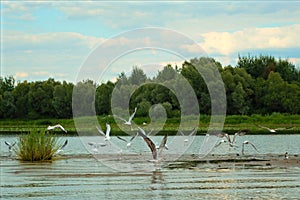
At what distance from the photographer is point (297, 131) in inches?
2672

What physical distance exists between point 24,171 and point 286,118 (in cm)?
5117

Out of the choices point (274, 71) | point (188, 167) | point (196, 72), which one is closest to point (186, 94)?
point (196, 72)

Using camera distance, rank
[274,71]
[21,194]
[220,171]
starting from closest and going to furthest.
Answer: [21,194] → [220,171] → [274,71]

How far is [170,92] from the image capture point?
7119 centimetres

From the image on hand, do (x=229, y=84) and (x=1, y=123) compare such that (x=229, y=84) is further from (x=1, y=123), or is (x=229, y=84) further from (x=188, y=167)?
(x=188, y=167)

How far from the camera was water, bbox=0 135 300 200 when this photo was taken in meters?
21.6

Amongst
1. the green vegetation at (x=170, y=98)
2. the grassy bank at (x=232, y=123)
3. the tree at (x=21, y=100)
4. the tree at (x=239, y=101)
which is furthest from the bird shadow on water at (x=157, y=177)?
the tree at (x=21, y=100)

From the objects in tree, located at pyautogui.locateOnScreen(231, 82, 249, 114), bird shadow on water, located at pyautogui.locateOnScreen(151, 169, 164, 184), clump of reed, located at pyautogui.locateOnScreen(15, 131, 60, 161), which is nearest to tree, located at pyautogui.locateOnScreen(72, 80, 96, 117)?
tree, located at pyautogui.locateOnScreen(231, 82, 249, 114)

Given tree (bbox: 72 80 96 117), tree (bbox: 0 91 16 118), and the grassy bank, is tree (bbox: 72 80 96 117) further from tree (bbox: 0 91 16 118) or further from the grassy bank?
tree (bbox: 0 91 16 118)

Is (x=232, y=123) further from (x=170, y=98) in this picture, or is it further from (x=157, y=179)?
(x=157, y=179)

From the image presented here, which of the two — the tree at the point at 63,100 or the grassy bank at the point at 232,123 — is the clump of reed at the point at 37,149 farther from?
the tree at the point at 63,100

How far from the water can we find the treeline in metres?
19.3

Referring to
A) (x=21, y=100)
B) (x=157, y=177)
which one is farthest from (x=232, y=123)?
(x=157, y=177)

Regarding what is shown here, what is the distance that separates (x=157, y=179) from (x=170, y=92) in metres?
45.6
